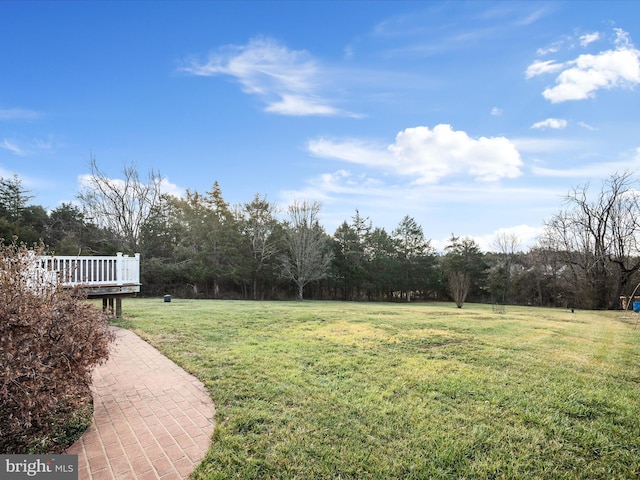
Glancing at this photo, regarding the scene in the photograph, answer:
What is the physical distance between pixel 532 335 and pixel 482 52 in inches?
285

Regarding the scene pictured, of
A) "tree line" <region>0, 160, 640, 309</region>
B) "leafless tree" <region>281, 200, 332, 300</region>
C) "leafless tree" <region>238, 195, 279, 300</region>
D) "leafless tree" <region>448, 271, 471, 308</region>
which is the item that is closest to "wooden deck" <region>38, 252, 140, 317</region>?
"tree line" <region>0, 160, 640, 309</region>

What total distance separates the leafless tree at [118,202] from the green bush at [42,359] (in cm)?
2073

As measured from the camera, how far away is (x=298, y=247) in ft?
76.4

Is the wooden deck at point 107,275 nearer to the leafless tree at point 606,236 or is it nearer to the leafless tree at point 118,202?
the leafless tree at point 118,202

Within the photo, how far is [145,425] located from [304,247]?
2059 cm

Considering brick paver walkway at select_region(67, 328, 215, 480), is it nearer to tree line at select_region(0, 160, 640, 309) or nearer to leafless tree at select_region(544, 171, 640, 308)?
tree line at select_region(0, 160, 640, 309)

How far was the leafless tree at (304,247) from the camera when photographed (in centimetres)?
2322

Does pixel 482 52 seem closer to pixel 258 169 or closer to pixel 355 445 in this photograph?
pixel 355 445

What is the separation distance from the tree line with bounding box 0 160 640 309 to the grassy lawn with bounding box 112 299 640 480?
1504cm

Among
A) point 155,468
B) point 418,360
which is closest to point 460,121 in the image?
point 418,360

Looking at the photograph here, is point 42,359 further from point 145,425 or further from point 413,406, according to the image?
point 413,406

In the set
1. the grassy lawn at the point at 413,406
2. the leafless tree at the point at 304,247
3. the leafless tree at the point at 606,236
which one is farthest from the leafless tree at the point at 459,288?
the grassy lawn at the point at 413,406

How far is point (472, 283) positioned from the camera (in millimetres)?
27797

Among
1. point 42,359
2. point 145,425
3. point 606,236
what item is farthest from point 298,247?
Answer: point 606,236
